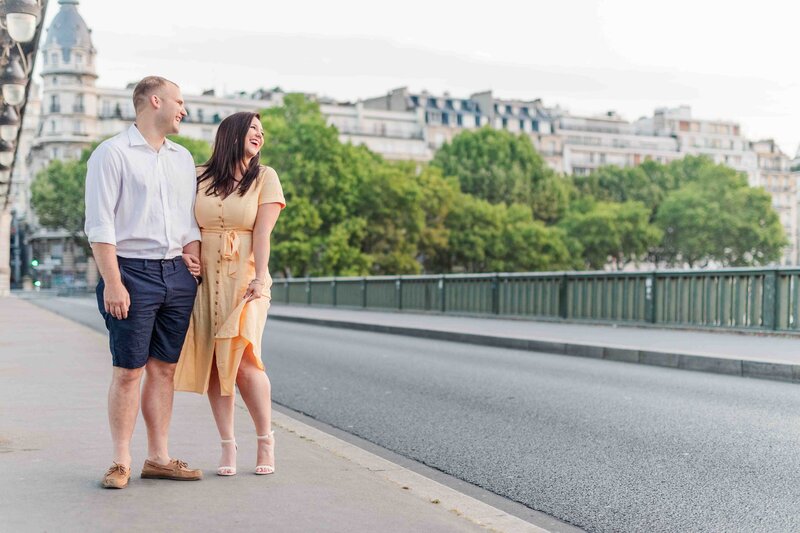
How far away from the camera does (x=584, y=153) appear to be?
134m

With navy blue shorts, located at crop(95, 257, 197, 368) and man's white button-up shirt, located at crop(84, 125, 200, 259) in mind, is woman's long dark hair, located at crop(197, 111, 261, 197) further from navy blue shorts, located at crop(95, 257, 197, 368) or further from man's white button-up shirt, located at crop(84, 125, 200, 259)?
navy blue shorts, located at crop(95, 257, 197, 368)

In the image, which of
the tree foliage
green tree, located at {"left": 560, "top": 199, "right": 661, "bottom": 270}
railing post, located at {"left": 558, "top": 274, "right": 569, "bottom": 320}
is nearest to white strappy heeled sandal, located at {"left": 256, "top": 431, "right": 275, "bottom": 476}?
railing post, located at {"left": 558, "top": 274, "right": 569, "bottom": 320}

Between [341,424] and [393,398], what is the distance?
1.70 m

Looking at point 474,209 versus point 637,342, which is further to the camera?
point 474,209

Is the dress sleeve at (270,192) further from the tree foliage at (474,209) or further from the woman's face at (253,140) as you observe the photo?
the tree foliage at (474,209)

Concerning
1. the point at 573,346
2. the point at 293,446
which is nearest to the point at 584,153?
the point at 573,346

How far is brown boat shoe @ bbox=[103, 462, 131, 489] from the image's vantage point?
5.06 m

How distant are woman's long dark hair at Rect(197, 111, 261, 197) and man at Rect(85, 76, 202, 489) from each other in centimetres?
11

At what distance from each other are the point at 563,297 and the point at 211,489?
18.3m

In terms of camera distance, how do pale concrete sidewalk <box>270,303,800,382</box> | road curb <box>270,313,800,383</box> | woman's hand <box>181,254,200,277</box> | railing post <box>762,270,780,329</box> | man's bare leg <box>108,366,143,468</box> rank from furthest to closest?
railing post <box>762,270,780,329</box>
pale concrete sidewalk <box>270,303,800,382</box>
road curb <box>270,313,800,383</box>
woman's hand <box>181,254,200,277</box>
man's bare leg <box>108,366,143,468</box>

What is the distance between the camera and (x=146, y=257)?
5141 mm

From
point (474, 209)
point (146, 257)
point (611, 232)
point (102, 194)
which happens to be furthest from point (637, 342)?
point (611, 232)

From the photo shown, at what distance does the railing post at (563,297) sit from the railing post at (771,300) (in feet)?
19.7

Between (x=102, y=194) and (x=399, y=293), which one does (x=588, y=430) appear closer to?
(x=102, y=194)
